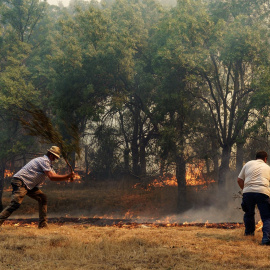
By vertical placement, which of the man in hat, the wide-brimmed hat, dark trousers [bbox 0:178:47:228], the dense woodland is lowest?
dark trousers [bbox 0:178:47:228]

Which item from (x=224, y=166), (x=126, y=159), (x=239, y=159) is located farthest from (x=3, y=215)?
(x=126, y=159)

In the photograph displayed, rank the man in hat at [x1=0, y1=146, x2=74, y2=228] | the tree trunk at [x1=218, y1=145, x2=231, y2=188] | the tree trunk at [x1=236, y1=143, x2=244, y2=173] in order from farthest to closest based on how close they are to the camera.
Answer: the tree trunk at [x1=236, y1=143, x2=244, y2=173] < the tree trunk at [x1=218, y1=145, x2=231, y2=188] < the man in hat at [x1=0, y1=146, x2=74, y2=228]

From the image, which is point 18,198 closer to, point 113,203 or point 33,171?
point 33,171

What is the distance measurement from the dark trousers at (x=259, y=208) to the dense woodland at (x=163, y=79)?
9.63 m

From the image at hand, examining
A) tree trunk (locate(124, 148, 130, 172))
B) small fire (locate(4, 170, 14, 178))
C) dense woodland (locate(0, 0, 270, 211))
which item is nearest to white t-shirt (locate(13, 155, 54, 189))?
dense woodland (locate(0, 0, 270, 211))

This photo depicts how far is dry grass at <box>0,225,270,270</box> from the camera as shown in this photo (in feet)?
16.4

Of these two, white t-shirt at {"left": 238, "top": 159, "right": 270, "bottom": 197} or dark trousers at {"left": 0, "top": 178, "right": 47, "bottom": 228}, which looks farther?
dark trousers at {"left": 0, "top": 178, "right": 47, "bottom": 228}

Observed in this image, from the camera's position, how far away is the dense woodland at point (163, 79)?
1719 cm

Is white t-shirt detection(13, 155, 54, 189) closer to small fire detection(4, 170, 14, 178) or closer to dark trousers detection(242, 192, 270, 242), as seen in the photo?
dark trousers detection(242, 192, 270, 242)

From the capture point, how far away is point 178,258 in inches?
207

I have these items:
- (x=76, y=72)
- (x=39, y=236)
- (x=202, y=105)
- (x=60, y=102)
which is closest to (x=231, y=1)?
(x=202, y=105)

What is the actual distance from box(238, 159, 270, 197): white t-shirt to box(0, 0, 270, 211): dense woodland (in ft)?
A: 31.1

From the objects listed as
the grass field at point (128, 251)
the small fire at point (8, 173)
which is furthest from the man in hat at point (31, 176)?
the small fire at point (8, 173)

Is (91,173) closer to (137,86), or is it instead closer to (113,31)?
(137,86)
